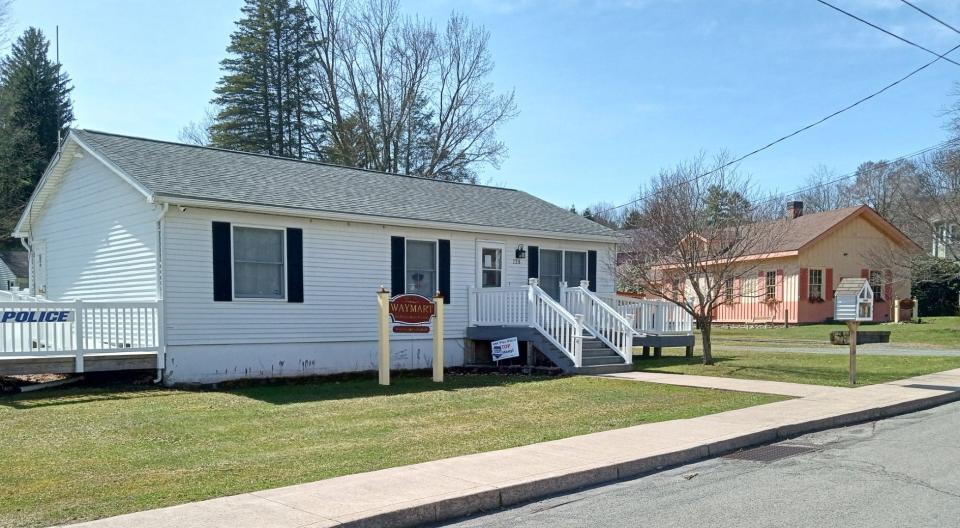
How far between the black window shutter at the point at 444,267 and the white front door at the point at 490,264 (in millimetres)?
1013

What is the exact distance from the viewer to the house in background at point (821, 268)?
34.5m

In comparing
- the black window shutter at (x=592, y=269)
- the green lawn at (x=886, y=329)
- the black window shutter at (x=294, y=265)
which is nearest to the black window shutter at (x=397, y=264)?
the black window shutter at (x=294, y=265)

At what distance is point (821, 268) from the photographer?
116 feet

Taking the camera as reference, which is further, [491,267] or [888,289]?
[888,289]

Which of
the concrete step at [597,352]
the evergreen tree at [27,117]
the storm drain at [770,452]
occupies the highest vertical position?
the evergreen tree at [27,117]

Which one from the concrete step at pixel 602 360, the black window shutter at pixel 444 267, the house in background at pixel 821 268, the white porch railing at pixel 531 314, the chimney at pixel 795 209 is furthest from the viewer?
the chimney at pixel 795 209

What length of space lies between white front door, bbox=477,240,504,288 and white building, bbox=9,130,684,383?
3cm

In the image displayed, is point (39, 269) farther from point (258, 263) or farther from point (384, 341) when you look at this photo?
point (384, 341)

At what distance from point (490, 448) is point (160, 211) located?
8415 millimetres

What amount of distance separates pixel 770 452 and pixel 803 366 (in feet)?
31.6

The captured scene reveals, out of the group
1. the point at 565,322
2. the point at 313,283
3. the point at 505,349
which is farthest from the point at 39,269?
the point at 565,322

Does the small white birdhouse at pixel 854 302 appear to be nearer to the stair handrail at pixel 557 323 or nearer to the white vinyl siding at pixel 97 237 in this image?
the stair handrail at pixel 557 323

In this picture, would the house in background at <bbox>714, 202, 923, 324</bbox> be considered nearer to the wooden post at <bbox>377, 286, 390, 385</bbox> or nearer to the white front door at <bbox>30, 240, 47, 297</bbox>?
the wooden post at <bbox>377, 286, 390, 385</bbox>

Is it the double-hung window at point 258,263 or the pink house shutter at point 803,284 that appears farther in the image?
the pink house shutter at point 803,284
